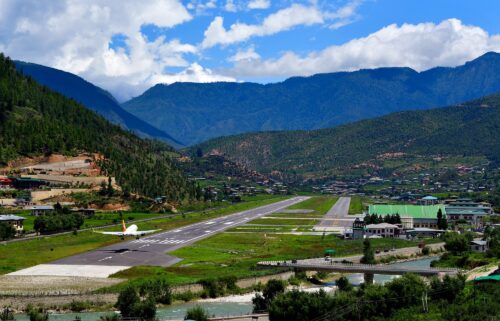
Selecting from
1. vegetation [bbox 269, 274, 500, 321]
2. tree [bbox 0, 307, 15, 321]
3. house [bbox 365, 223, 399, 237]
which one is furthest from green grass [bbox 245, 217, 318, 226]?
tree [bbox 0, 307, 15, 321]

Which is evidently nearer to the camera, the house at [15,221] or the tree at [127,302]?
the tree at [127,302]

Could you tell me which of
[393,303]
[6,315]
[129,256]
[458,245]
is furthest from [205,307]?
[458,245]

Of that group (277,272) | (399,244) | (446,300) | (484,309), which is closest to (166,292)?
(277,272)

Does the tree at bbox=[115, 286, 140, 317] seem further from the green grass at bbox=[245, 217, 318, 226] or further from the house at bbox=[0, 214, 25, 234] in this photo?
the green grass at bbox=[245, 217, 318, 226]

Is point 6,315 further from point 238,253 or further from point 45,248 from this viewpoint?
point 238,253

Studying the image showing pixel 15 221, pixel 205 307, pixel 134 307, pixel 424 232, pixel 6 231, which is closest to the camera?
pixel 134 307

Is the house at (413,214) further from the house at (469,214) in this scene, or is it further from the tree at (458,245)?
the tree at (458,245)

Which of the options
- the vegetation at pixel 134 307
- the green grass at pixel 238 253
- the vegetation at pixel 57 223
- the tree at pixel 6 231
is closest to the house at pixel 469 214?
the green grass at pixel 238 253

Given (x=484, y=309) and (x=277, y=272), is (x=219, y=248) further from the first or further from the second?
(x=484, y=309)

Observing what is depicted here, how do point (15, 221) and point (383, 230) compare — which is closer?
point (15, 221)
